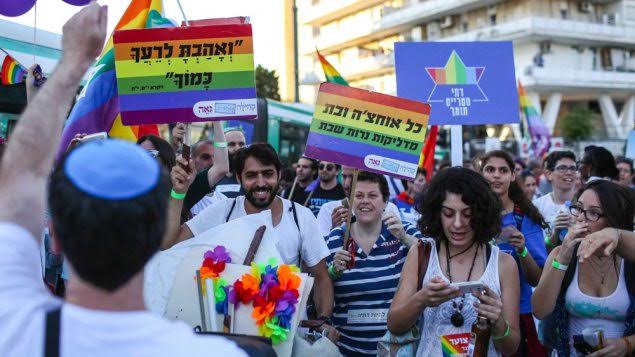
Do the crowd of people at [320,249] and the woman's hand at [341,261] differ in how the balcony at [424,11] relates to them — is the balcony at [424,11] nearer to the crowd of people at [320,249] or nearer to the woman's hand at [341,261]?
the crowd of people at [320,249]

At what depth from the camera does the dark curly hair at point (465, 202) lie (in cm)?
328

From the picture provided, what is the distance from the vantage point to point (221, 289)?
119 inches

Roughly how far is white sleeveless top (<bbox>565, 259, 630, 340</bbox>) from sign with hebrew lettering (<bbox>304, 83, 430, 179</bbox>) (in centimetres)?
142

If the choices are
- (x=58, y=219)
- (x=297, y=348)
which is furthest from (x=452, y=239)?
(x=58, y=219)

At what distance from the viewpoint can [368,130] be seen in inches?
183

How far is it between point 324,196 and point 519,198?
2789 mm

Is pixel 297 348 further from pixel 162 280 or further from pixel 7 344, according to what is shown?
pixel 7 344

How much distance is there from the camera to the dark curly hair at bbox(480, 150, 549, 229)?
4.59 meters

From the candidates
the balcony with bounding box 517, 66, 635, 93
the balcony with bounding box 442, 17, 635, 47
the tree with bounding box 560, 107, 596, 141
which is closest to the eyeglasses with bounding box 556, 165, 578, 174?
the tree with bounding box 560, 107, 596, 141

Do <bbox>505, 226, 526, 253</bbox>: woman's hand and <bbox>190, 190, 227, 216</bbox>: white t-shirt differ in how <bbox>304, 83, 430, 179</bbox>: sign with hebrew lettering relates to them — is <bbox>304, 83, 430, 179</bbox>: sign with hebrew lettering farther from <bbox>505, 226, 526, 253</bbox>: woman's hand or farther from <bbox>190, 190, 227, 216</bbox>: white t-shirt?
<bbox>190, 190, 227, 216</bbox>: white t-shirt

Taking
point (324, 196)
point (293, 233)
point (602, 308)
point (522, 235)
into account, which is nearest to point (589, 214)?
point (602, 308)

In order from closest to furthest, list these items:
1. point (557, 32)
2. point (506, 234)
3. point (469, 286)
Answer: point (469, 286), point (506, 234), point (557, 32)

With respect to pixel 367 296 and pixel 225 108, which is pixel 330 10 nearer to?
pixel 225 108

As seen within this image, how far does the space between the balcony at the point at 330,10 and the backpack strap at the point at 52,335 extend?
163ft
